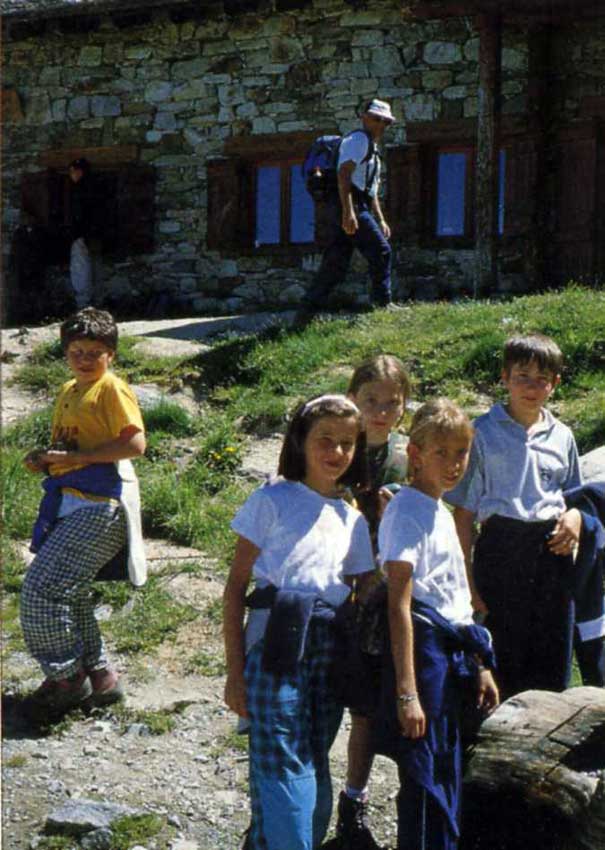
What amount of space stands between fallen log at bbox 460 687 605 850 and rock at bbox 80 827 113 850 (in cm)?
108

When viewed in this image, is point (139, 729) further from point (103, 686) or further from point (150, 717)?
point (103, 686)

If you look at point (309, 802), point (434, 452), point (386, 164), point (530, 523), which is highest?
point (386, 164)

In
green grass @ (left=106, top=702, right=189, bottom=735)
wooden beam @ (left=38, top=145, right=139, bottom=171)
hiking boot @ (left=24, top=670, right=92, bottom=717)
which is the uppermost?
wooden beam @ (left=38, top=145, right=139, bottom=171)

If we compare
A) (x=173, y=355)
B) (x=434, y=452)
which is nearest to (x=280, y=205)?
(x=173, y=355)

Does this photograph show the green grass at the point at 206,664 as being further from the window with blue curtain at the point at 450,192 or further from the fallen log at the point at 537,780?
the window with blue curtain at the point at 450,192

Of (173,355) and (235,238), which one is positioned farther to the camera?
(235,238)

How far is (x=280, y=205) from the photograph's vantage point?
1555 cm

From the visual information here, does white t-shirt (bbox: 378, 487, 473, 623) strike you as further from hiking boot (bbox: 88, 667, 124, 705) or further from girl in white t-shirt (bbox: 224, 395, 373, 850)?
hiking boot (bbox: 88, 667, 124, 705)

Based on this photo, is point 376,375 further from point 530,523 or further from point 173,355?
point 173,355

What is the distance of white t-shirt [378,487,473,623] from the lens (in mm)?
3619

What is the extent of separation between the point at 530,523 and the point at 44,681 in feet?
6.68

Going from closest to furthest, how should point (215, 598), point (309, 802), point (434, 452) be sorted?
point (309, 802)
point (434, 452)
point (215, 598)

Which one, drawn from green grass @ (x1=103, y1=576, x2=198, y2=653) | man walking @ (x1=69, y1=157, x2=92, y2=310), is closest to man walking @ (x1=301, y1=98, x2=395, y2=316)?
green grass @ (x1=103, y1=576, x2=198, y2=653)

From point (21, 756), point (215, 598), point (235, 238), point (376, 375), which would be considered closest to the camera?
point (376, 375)
